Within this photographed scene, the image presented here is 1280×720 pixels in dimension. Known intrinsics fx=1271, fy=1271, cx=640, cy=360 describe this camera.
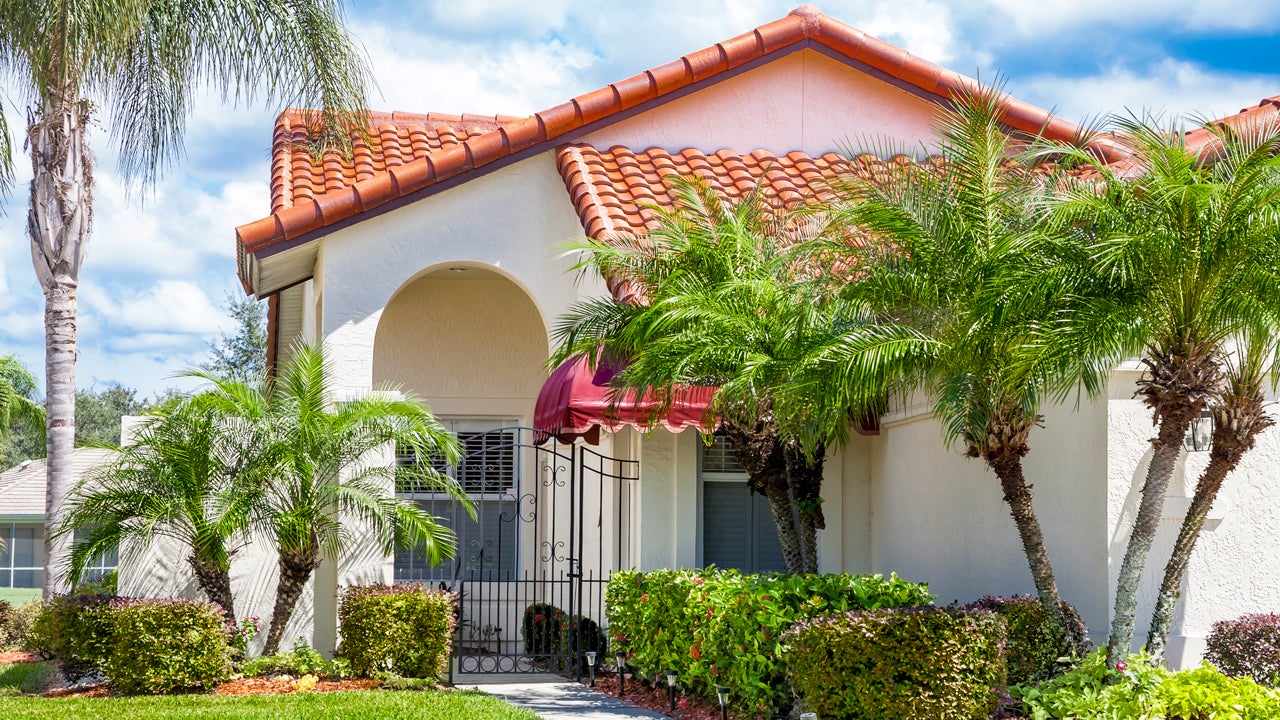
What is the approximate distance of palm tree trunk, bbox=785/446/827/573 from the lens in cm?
1325

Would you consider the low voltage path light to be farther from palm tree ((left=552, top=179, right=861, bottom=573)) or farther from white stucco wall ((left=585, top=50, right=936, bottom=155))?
white stucco wall ((left=585, top=50, right=936, bottom=155))

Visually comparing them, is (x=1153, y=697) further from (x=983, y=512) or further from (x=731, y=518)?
(x=731, y=518)

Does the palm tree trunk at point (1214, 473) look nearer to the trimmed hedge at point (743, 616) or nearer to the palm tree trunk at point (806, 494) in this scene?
the trimmed hedge at point (743, 616)

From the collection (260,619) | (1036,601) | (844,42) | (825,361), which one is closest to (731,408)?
(825,361)

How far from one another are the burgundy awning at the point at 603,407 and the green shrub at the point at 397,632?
7.85ft

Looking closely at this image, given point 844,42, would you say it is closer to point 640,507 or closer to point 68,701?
point 640,507

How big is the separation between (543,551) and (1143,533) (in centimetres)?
814

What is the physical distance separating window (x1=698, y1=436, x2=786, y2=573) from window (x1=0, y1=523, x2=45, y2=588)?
116ft

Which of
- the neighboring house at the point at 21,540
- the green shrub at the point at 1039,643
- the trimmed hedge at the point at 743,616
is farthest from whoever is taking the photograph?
the neighboring house at the point at 21,540

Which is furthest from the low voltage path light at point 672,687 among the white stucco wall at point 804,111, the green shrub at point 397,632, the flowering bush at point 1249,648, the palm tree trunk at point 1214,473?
the white stucco wall at point 804,111

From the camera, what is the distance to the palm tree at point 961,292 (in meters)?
9.21

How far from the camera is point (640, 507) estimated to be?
15.4 m

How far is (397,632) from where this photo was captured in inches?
526

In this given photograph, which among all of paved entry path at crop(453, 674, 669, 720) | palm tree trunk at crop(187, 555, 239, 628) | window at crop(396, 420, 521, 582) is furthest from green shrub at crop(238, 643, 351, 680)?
window at crop(396, 420, 521, 582)
